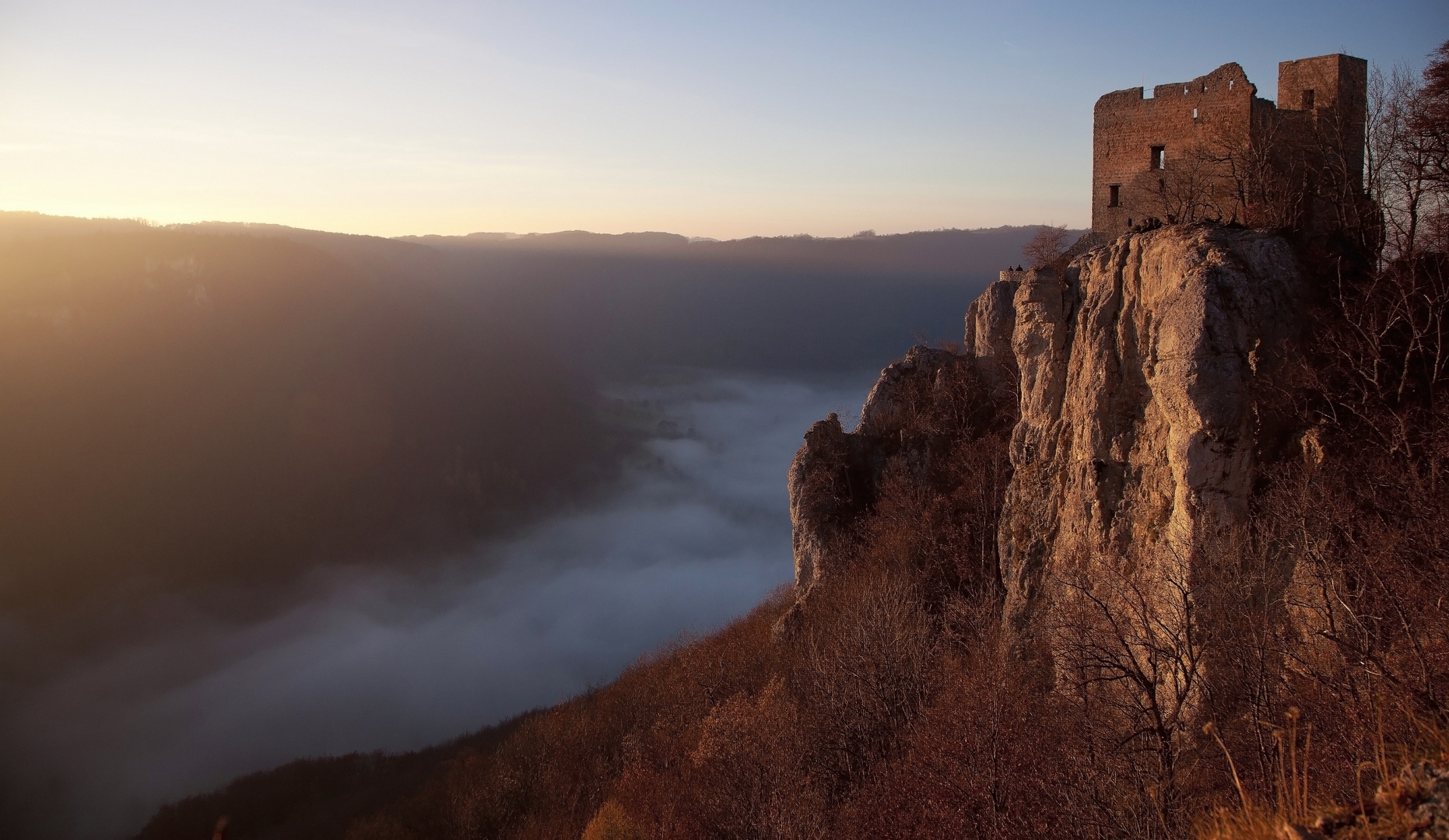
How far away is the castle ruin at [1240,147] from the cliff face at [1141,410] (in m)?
5.53

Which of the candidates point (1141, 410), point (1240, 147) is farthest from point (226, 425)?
point (1141, 410)

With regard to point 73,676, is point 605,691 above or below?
above

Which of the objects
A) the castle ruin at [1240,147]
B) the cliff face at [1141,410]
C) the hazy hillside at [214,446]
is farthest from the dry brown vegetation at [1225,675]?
the hazy hillside at [214,446]

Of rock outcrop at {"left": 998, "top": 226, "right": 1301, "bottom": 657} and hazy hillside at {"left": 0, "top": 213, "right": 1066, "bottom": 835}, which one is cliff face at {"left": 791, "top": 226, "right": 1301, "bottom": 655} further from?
hazy hillside at {"left": 0, "top": 213, "right": 1066, "bottom": 835}

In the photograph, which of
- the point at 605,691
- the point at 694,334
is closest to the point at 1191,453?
the point at 605,691

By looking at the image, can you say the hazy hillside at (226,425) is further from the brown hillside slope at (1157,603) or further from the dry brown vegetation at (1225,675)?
the brown hillside slope at (1157,603)

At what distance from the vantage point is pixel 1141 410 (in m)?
14.6

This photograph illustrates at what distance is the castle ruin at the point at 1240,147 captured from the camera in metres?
20.9

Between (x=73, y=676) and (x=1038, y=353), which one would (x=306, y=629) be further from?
(x=1038, y=353)

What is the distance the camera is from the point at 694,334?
197 m

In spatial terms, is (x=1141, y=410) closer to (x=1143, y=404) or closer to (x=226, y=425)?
(x=1143, y=404)

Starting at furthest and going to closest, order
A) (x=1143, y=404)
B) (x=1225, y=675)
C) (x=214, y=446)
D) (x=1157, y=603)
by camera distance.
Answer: (x=214, y=446), (x=1143, y=404), (x=1157, y=603), (x=1225, y=675)

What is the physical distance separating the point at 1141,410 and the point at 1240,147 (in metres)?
11.7

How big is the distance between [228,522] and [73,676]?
22981mm
